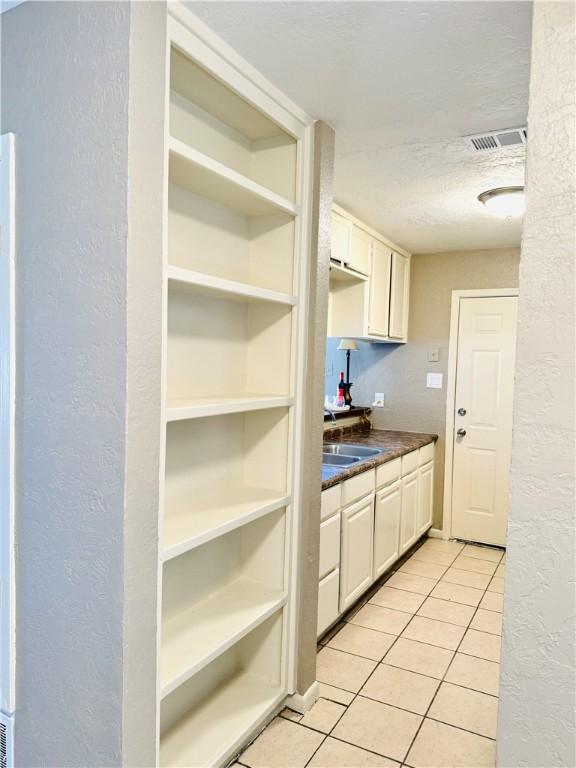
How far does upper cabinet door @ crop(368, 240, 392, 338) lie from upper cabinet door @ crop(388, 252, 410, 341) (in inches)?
4.2

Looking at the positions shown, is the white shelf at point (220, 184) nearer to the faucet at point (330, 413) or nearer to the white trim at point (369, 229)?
the white trim at point (369, 229)

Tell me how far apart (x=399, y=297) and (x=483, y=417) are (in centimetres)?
121

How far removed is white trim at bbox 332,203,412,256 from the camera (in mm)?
3204

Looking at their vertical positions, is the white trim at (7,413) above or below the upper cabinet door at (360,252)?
below

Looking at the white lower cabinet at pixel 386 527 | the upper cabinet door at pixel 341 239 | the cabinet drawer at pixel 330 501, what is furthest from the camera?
the white lower cabinet at pixel 386 527

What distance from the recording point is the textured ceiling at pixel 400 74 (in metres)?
1.45

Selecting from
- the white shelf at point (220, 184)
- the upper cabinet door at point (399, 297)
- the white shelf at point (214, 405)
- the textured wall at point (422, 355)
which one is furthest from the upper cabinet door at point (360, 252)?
the white shelf at point (214, 405)

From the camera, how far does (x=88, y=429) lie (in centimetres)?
140

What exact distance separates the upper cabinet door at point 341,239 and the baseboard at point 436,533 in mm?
2526

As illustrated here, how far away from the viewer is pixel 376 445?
3801mm

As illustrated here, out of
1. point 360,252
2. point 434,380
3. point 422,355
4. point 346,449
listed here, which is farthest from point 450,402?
point 360,252

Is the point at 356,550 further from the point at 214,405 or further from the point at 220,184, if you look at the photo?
the point at 220,184

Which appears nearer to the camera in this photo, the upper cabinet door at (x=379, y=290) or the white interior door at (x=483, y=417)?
the upper cabinet door at (x=379, y=290)

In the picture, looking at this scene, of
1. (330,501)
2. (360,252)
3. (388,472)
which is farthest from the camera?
(360,252)
